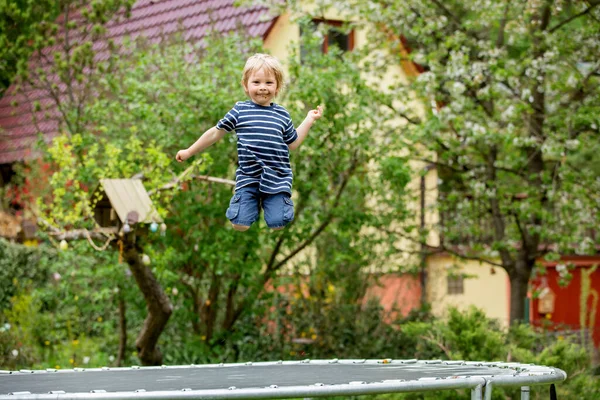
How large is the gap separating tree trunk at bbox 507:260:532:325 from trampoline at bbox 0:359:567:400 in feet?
17.5

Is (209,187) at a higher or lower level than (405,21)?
lower

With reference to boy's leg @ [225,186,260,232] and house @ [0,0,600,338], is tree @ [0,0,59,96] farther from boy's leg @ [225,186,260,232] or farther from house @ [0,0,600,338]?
boy's leg @ [225,186,260,232]

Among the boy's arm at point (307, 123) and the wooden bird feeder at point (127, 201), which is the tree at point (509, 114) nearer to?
the wooden bird feeder at point (127, 201)

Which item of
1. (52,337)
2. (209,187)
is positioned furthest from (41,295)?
(209,187)

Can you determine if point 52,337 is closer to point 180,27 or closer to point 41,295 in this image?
point 41,295

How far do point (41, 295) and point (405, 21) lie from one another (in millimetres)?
5150

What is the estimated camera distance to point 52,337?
11.8m

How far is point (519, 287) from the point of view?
1205 centimetres

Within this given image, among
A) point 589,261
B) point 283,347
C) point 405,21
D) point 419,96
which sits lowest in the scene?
point 283,347

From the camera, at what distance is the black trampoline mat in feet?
15.9

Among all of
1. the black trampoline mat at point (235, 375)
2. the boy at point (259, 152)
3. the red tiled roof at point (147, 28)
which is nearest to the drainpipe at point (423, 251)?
the red tiled roof at point (147, 28)

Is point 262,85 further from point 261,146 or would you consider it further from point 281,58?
point 281,58

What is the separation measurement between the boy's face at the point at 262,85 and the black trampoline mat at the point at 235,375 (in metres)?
1.33

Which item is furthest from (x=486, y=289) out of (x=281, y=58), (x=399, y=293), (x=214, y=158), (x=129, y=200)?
(x=129, y=200)
